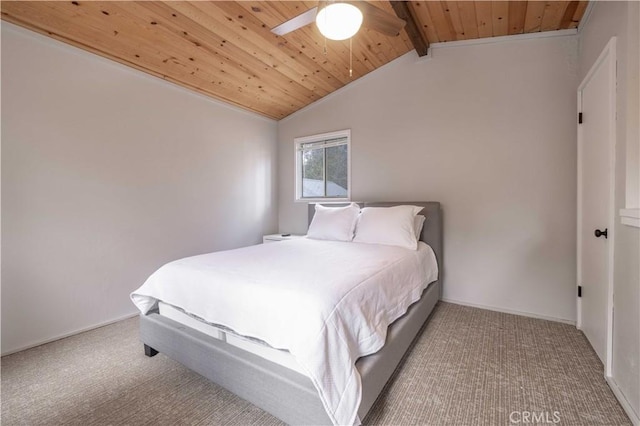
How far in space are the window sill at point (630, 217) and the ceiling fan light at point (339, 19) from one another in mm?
1919

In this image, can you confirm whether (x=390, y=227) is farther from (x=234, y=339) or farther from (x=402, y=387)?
(x=234, y=339)

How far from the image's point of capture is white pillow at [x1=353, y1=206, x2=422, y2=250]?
280 cm

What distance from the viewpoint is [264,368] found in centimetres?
143

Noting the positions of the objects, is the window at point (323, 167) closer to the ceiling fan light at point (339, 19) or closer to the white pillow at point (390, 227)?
the white pillow at point (390, 227)

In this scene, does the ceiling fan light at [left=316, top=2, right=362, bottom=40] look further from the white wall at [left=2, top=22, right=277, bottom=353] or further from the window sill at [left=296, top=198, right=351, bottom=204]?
the window sill at [left=296, top=198, right=351, bottom=204]

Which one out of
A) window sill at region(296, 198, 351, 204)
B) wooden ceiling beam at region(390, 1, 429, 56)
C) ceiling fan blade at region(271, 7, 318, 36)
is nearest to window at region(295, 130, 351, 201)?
window sill at region(296, 198, 351, 204)

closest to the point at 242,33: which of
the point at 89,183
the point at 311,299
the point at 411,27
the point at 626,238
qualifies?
the point at 411,27

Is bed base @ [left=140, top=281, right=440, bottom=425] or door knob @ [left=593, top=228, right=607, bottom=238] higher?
door knob @ [left=593, top=228, right=607, bottom=238]

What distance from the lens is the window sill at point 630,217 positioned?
56.9 inches

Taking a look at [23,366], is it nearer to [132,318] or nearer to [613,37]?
[132,318]

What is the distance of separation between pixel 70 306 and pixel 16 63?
202 centimetres

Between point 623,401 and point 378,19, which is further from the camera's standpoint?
point 378,19

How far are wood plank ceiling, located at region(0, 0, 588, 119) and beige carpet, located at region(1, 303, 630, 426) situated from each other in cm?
260

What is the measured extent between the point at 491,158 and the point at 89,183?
4.00m
